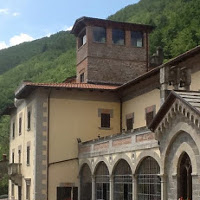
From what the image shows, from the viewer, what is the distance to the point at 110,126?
28.9 m

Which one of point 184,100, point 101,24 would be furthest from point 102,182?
point 101,24

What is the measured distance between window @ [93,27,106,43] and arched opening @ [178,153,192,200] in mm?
18587

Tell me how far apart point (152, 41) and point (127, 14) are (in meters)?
31.4

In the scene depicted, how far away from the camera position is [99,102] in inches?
1135

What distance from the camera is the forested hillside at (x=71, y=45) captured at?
6181 cm

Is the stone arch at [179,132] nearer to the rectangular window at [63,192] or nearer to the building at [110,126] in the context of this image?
the building at [110,126]

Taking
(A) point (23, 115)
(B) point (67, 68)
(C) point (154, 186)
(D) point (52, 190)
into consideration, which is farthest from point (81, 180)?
(B) point (67, 68)

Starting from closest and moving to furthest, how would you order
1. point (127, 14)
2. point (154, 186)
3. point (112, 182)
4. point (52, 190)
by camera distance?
point (154, 186) < point (112, 182) < point (52, 190) < point (127, 14)

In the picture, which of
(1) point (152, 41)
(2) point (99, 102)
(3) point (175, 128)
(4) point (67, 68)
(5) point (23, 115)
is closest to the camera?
(3) point (175, 128)

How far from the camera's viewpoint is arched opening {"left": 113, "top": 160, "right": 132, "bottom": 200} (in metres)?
21.1

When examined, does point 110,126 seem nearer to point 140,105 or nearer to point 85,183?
point 140,105

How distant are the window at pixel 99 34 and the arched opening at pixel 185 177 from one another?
18.6 meters

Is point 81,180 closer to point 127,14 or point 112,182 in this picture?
point 112,182

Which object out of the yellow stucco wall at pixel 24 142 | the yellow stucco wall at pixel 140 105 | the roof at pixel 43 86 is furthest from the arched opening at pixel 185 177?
the yellow stucco wall at pixel 24 142
